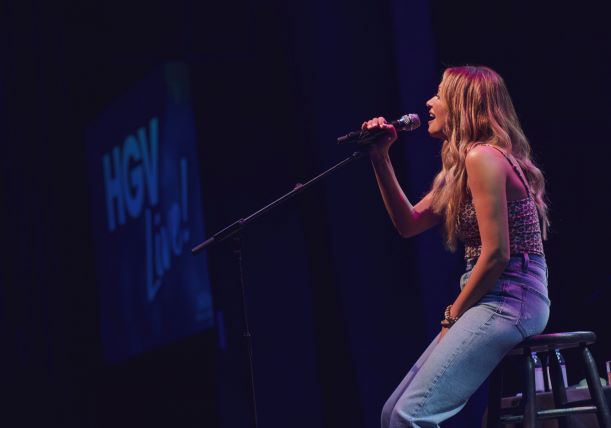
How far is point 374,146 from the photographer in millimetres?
2828

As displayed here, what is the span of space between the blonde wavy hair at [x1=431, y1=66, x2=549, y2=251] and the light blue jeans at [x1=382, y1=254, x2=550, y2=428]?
269mm

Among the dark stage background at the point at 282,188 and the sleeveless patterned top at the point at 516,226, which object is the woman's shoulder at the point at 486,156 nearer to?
the sleeveless patterned top at the point at 516,226

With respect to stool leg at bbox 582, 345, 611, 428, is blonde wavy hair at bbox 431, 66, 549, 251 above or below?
above

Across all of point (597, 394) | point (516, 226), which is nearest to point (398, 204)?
point (516, 226)

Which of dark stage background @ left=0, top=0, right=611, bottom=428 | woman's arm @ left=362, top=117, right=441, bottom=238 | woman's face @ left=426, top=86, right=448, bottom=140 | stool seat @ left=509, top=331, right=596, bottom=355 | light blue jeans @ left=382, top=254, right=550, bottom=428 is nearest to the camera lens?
light blue jeans @ left=382, top=254, right=550, bottom=428

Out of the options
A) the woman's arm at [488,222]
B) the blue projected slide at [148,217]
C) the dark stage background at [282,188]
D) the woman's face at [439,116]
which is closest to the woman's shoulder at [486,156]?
the woman's arm at [488,222]

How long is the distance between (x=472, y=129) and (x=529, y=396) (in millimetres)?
786

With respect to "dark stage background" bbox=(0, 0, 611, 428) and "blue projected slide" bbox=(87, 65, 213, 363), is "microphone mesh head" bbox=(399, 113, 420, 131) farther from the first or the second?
"blue projected slide" bbox=(87, 65, 213, 363)

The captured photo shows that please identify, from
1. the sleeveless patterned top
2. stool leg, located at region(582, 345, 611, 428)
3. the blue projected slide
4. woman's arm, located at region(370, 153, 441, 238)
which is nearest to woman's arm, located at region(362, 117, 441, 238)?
woman's arm, located at region(370, 153, 441, 238)

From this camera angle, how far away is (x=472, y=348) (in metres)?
2.35

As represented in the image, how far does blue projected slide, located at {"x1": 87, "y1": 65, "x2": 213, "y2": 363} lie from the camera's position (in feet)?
15.5

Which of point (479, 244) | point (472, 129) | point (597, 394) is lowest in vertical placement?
point (597, 394)

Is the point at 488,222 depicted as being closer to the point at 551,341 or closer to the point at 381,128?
the point at 551,341

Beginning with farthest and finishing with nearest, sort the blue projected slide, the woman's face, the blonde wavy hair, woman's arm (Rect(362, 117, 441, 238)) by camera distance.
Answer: the blue projected slide → woman's arm (Rect(362, 117, 441, 238)) → the woman's face → the blonde wavy hair
